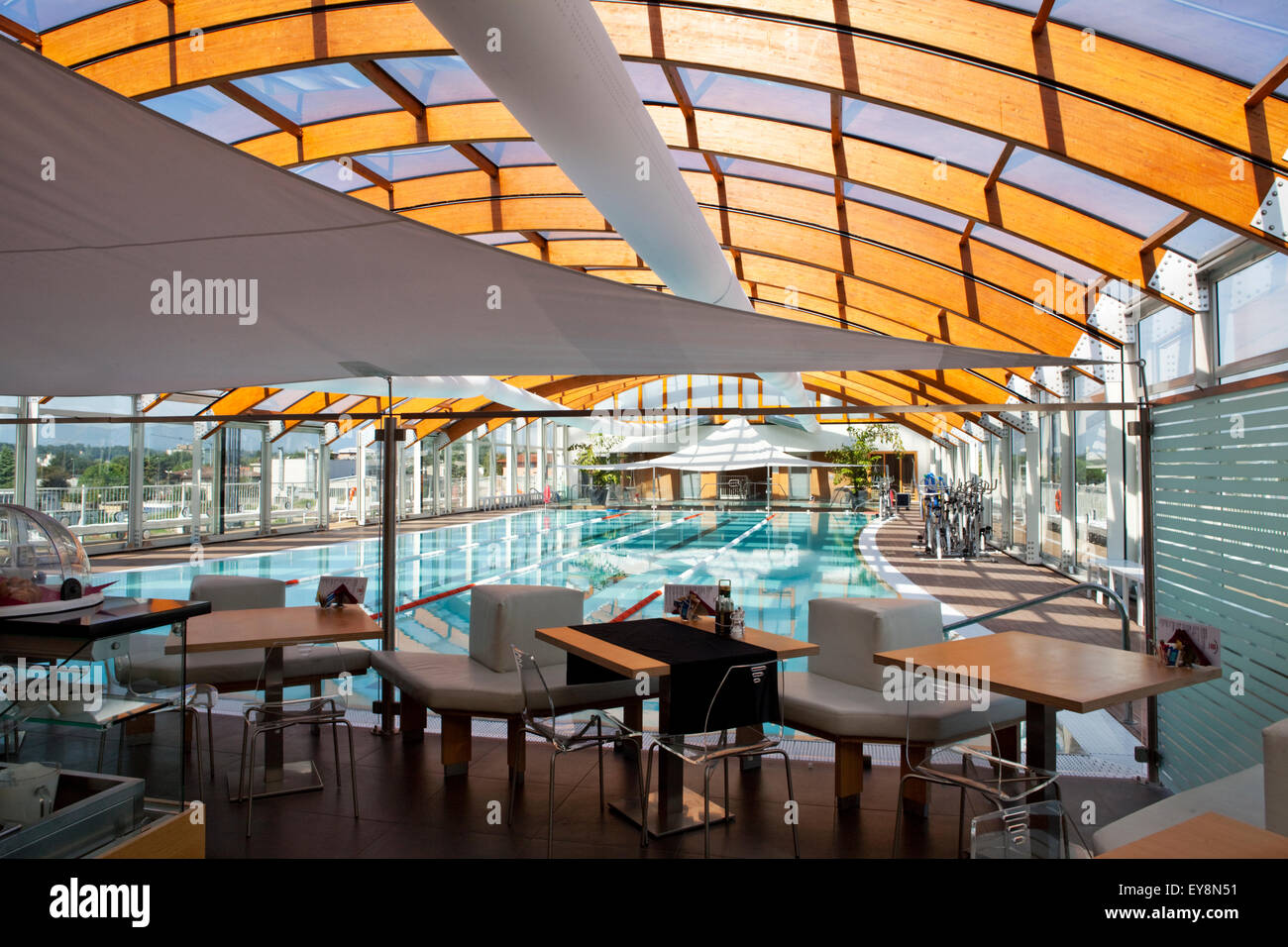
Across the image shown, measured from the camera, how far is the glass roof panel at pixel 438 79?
5.58m

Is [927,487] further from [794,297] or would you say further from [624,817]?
[624,817]

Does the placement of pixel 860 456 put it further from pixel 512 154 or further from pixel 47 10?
pixel 47 10

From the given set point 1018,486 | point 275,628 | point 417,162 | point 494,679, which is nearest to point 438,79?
point 417,162

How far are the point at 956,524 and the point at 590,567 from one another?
645cm

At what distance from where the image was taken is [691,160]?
721 cm

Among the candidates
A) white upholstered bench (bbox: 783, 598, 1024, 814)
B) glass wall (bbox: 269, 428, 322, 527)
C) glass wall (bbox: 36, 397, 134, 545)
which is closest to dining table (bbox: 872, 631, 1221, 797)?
white upholstered bench (bbox: 783, 598, 1024, 814)

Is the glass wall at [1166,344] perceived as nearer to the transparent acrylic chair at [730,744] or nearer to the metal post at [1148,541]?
the metal post at [1148,541]

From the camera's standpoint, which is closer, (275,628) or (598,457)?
(275,628)

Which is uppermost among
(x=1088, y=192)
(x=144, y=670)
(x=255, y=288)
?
(x=1088, y=192)

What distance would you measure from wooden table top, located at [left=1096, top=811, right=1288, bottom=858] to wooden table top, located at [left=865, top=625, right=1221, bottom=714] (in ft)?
2.77

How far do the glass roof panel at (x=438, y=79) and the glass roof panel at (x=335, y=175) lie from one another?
1.67 m

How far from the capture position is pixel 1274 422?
3.19m

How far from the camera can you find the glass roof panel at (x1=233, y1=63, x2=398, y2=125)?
227 inches
